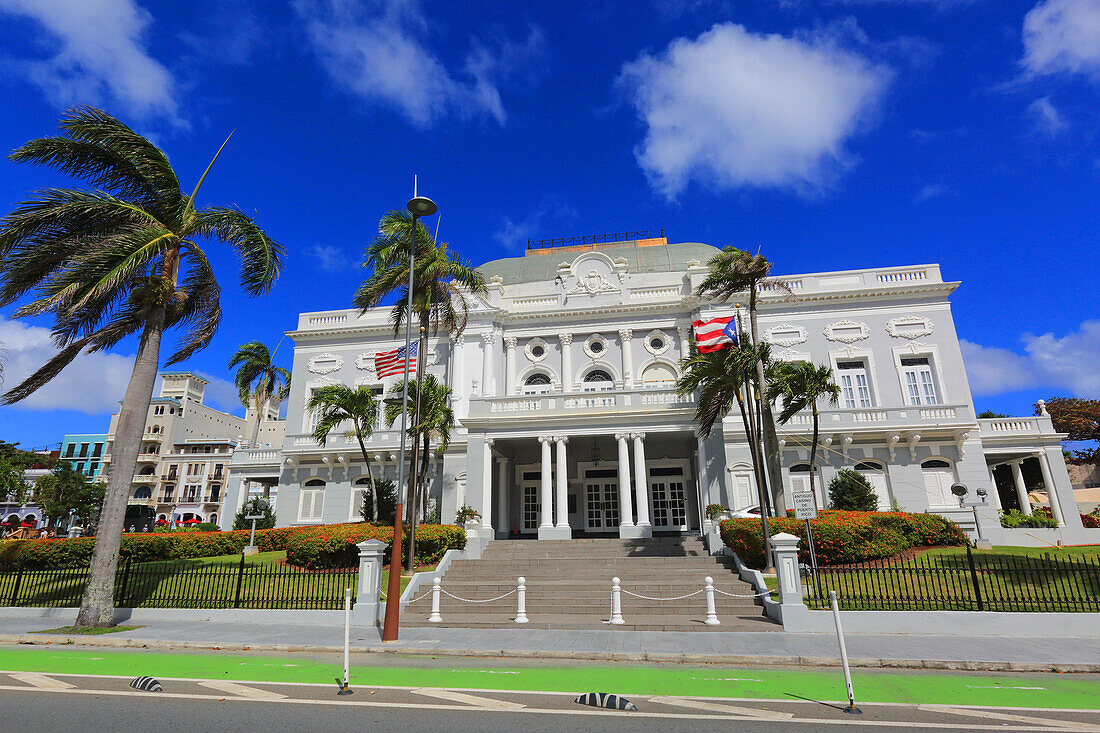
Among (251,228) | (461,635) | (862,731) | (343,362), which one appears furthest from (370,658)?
(343,362)

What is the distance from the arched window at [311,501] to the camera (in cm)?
2914

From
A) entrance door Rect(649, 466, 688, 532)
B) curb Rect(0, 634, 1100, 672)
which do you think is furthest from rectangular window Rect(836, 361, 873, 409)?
curb Rect(0, 634, 1100, 672)

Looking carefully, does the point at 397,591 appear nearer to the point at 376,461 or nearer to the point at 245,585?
the point at 245,585

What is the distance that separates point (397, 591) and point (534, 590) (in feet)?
16.9

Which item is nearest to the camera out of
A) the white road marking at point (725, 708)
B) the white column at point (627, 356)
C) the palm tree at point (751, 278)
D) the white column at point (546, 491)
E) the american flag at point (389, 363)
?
the white road marking at point (725, 708)

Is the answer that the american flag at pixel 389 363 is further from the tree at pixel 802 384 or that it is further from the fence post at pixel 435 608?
the tree at pixel 802 384

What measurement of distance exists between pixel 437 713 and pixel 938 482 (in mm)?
24591

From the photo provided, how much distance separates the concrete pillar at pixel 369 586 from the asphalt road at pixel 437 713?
19.8 ft

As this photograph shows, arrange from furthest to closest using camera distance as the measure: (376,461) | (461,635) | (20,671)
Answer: (376,461), (461,635), (20,671)

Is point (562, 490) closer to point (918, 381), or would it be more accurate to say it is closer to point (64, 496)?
point (918, 381)

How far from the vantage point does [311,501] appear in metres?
29.3

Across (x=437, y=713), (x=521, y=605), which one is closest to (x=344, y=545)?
(x=521, y=605)

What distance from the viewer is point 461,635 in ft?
40.9

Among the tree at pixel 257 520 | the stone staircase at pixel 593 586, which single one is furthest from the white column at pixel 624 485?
the tree at pixel 257 520
